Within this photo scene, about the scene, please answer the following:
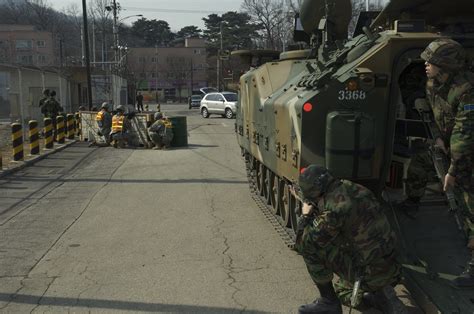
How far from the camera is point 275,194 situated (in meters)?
8.02

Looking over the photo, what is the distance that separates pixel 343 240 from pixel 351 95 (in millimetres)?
1534

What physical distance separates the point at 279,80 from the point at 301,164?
2.68 m

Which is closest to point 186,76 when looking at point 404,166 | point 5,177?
point 5,177

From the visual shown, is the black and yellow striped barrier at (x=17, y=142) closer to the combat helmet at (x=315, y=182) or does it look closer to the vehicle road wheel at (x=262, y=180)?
the vehicle road wheel at (x=262, y=180)

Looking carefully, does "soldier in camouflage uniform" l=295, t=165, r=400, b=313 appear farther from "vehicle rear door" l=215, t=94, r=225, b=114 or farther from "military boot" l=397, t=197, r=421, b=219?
"vehicle rear door" l=215, t=94, r=225, b=114

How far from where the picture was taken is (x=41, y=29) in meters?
93.3

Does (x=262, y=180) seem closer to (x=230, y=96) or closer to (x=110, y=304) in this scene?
(x=110, y=304)

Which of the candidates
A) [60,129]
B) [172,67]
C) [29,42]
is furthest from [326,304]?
[172,67]

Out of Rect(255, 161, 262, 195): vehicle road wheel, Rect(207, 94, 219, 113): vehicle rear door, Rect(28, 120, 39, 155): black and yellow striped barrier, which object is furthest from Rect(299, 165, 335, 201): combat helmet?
Rect(207, 94, 219, 113): vehicle rear door

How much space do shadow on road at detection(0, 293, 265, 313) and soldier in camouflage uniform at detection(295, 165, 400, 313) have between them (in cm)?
87

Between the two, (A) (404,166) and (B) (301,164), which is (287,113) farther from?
(A) (404,166)

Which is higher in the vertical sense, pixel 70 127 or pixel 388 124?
pixel 388 124

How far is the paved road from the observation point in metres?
4.96

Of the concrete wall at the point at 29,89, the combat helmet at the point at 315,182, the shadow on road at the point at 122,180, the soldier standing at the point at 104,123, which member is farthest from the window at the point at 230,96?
the combat helmet at the point at 315,182
